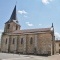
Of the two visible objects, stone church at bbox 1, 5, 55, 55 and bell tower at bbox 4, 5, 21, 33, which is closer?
stone church at bbox 1, 5, 55, 55

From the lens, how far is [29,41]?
4150cm

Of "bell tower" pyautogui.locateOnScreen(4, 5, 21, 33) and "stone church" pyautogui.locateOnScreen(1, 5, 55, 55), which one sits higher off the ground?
"bell tower" pyautogui.locateOnScreen(4, 5, 21, 33)

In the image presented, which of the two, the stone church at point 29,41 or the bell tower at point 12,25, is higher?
the bell tower at point 12,25

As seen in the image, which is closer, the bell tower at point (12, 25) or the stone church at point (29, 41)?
the stone church at point (29, 41)

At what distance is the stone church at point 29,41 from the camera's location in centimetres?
3903

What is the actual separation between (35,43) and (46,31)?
14.9 feet

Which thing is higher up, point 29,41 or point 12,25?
point 12,25

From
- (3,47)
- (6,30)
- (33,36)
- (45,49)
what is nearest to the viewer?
(45,49)

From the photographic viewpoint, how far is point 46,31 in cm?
3972

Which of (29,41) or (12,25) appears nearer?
(29,41)

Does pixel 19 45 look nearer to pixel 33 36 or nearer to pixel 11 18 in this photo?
pixel 33 36

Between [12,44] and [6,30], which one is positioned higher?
[6,30]

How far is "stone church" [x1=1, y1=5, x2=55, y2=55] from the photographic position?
39031 millimetres

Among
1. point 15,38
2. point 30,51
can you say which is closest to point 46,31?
point 30,51
